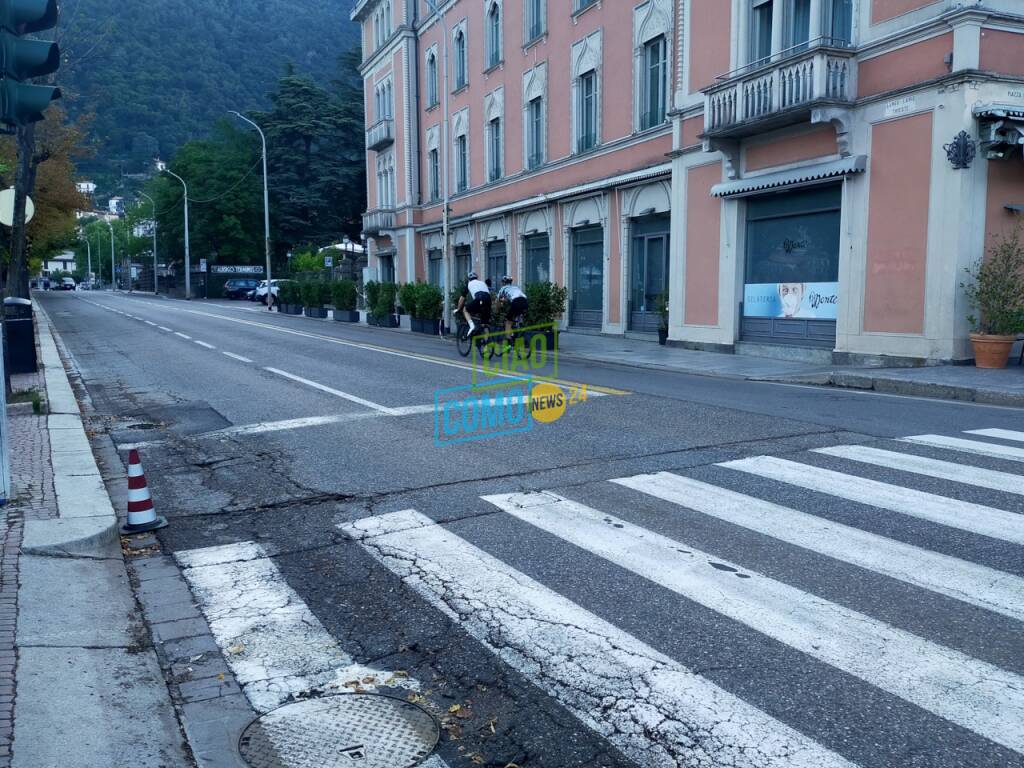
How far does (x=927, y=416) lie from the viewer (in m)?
10.5

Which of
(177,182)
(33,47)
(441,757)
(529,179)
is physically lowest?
(441,757)

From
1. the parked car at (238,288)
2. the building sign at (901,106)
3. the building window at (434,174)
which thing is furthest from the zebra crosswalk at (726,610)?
the parked car at (238,288)

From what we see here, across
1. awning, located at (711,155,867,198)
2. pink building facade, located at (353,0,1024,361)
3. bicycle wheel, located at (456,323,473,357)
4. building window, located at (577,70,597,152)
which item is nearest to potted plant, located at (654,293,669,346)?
pink building facade, located at (353,0,1024,361)

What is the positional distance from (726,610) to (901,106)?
1436cm

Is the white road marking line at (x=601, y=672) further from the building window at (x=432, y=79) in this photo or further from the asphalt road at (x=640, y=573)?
the building window at (x=432, y=79)

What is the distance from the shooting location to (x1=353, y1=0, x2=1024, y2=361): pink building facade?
15.2 meters

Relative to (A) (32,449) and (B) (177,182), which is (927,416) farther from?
(B) (177,182)

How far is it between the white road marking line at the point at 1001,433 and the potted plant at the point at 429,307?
69.0 feet

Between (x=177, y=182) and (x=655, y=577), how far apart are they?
8016 cm

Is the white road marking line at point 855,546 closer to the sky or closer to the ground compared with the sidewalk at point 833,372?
closer to the ground

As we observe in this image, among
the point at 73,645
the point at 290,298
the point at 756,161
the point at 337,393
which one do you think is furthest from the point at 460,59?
the point at 73,645

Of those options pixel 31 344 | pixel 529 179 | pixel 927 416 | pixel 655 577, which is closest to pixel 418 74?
pixel 529 179

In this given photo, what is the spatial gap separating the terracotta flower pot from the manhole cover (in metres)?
14.0

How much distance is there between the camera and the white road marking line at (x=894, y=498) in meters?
5.71
